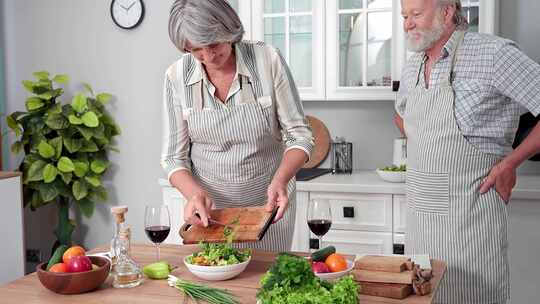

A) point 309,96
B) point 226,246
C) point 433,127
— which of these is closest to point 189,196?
point 226,246

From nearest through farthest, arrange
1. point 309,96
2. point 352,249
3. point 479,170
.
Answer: point 479,170
point 352,249
point 309,96

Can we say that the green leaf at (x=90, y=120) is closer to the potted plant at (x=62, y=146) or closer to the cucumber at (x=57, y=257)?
the potted plant at (x=62, y=146)

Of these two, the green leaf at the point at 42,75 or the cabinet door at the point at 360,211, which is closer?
the cabinet door at the point at 360,211

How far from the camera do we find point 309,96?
12.4 feet

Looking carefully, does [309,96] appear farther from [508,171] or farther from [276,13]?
[508,171]

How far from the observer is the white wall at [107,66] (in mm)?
4480

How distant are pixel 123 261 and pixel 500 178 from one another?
1.33 metres

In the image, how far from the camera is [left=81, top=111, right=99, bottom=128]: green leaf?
4.22 meters

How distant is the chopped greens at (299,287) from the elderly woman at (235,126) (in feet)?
2.65

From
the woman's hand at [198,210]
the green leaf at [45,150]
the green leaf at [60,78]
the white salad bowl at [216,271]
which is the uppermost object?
the green leaf at [60,78]

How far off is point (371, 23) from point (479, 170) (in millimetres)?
1539

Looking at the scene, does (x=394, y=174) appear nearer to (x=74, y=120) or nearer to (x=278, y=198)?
(x=278, y=198)

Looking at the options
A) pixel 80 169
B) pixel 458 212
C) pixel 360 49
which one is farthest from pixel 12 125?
pixel 458 212

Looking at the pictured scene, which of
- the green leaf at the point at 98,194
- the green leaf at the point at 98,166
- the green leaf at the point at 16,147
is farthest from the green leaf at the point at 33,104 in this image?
the green leaf at the point at 98,194
